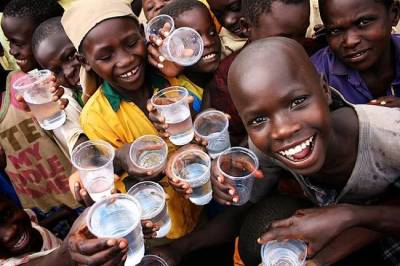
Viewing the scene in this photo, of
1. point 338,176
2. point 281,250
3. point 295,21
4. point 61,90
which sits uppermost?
point 295,21

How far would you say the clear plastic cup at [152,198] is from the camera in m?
1.86

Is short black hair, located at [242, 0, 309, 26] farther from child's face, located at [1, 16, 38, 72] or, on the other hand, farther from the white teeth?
child's face, located at [1, 16, 38, 72]

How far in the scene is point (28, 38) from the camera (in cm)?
298

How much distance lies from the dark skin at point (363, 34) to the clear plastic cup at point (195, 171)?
37.7 inches

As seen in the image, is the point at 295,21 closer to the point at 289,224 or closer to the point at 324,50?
the point at 324,50

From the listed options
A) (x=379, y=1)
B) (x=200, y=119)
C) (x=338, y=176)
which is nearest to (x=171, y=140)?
(x=200, y=119)

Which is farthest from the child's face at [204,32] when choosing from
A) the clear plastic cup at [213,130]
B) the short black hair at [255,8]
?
the clear plastic cup at [213,130]

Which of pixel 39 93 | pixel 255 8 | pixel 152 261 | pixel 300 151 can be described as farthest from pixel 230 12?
pixel 152 261

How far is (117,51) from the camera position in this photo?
7.01ft

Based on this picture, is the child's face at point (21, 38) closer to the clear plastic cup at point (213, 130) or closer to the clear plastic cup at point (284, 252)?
A: the clear plastic cup at point (213, 130)

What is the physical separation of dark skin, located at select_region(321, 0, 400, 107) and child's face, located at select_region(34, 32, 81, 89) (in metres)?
1.57

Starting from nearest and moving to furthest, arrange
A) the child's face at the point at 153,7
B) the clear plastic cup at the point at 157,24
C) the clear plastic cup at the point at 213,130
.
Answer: the clear plastic cup at the point at 213,130 < the clear plastic cup at the point at 157,24 < the child's face at the point at 153,7

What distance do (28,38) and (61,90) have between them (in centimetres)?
98

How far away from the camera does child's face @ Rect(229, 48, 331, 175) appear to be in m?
1.54
